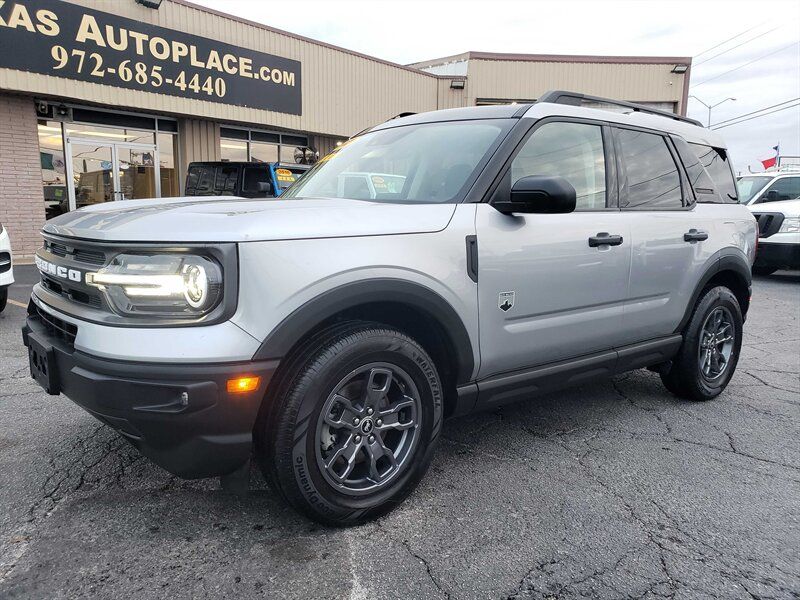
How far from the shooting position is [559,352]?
3.21 meters

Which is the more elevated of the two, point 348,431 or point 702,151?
point 702,151

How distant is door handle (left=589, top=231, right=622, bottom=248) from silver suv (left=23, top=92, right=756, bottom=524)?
15mm

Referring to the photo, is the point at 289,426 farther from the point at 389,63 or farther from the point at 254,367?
the point at 389,63

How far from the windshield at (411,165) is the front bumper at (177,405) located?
1.30m

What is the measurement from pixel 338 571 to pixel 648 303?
2474 millimetres

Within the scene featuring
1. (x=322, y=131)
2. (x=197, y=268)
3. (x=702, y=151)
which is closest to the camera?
(x=197, y=268)

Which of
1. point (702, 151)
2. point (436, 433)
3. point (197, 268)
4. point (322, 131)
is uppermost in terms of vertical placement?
point (322, 131)

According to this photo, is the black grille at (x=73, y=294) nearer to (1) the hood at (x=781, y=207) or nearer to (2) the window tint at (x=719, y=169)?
→ (2) the window tint at (x=719, y=169)

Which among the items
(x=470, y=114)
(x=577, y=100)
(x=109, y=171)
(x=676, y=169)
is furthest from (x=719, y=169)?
(x=109, y=171)

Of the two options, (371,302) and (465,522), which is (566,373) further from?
(371,302)

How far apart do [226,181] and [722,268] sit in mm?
9404

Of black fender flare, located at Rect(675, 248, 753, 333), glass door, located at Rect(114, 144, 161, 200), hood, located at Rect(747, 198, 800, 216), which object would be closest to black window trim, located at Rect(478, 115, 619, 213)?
black fender flare, located at Rect(675, 248, 753, 333)

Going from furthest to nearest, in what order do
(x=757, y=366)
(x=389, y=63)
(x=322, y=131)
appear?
(x=389, y=63), (x=322, y=131), (x=757, y=366)

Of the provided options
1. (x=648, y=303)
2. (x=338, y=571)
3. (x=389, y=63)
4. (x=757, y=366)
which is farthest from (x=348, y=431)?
(x=389, y=63)
